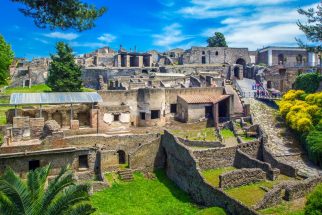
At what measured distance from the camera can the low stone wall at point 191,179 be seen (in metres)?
16.9

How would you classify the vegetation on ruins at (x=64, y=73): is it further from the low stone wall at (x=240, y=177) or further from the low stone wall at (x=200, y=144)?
the low stone wall at (x=240, y=177)

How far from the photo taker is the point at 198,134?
29281mm

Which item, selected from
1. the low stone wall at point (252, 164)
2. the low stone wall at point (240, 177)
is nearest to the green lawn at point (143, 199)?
the low stone wall at point (240, 177)

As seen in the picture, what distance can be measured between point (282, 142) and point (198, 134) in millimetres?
6695

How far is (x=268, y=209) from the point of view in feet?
54.3

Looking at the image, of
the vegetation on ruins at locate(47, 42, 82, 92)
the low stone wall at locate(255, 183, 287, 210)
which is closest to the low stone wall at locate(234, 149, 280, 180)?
the low stone wall at locate(255, 183, 287, 210)

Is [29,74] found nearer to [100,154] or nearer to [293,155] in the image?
[100,154]

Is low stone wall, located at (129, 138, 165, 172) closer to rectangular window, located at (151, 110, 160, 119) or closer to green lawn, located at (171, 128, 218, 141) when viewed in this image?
green lawn, located at (171, 128, 218, 141)

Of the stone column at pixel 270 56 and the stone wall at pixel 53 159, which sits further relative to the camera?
the stone column at pixel 270 56

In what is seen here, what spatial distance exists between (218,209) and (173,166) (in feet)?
26.4

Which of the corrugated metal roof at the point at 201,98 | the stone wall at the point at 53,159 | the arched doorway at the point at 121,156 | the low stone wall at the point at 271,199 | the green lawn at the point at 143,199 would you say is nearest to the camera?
the low stone wall at the point at 271,199

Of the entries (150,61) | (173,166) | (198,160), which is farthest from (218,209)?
(150,61)

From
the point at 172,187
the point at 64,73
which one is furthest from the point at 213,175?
the point at 64,73

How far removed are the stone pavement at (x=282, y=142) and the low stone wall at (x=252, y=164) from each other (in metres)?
2.12
